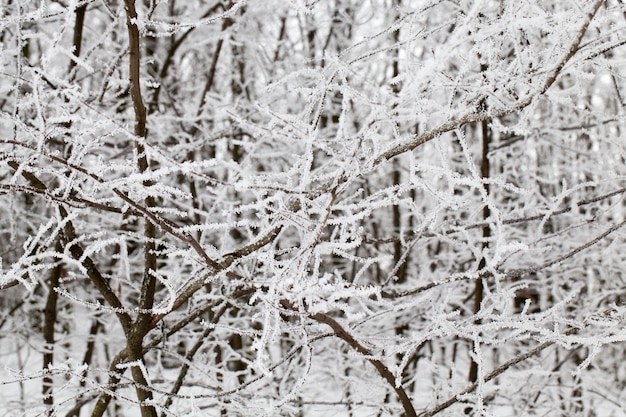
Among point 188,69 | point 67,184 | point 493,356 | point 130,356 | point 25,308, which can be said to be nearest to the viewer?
point 67,184

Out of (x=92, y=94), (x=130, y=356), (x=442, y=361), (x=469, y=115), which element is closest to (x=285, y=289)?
(x=469, y=115)

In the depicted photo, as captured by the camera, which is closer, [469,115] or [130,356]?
[469,115]

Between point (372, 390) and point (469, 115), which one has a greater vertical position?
point (469, 115)

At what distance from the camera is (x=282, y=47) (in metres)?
7.89

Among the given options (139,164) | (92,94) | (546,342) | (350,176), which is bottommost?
(546,342)

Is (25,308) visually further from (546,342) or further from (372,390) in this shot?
(546,342)

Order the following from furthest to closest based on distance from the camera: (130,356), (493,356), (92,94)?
(493,356), (92,94), (130,356)

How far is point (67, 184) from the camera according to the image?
1.70 metres

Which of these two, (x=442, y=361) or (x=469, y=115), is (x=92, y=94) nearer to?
(x=469, y=115)

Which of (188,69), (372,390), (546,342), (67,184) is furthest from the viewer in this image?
(188,69)

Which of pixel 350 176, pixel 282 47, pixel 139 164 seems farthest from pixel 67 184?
pixel 282 47

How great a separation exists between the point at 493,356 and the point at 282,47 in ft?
16.6

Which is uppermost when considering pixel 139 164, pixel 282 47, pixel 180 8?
pixel 180 8

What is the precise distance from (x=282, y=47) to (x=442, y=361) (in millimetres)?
4891
